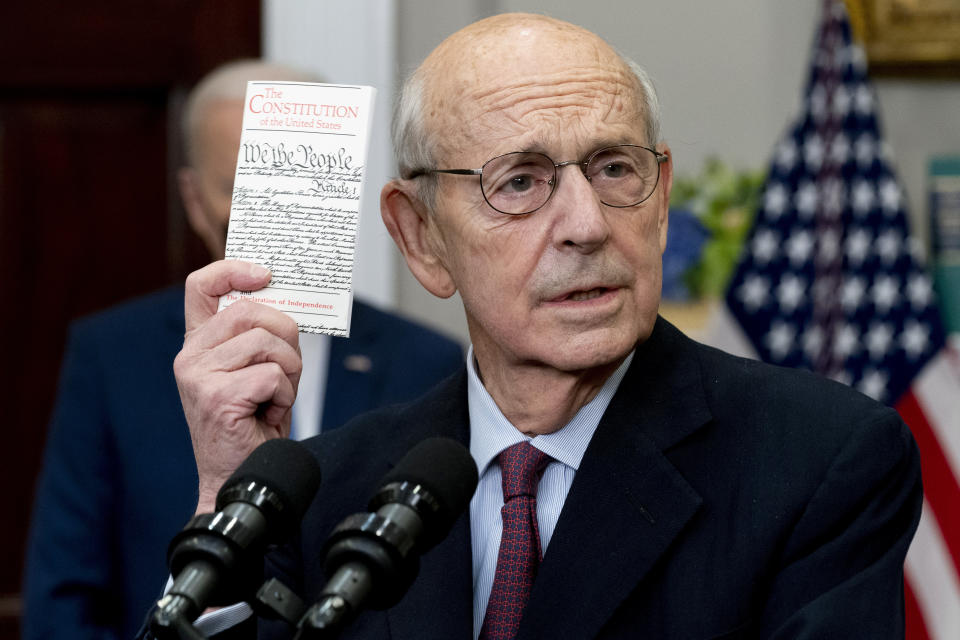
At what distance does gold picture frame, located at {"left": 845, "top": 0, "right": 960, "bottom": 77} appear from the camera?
391cm

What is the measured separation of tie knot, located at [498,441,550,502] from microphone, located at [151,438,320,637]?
487mm

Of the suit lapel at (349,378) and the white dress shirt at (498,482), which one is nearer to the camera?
the white dress shirt at (498,482)

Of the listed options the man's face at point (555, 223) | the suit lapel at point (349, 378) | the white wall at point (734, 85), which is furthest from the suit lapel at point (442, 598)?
the white wall at point (734, 85)

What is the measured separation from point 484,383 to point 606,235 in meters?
0.37

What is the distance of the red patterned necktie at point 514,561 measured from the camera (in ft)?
5.41

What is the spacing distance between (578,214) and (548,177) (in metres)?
0.08

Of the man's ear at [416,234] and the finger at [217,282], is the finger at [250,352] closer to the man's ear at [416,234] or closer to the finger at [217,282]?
the finger at [217,282]

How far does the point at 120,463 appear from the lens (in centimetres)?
278

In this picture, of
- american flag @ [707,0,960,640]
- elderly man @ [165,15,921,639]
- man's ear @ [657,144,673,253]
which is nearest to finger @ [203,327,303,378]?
elderly man @ [165,15,921,639]

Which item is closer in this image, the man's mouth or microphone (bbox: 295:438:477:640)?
microphone (bbox: 295:438:477:640)

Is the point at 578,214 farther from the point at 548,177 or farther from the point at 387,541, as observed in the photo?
the point at 387,541

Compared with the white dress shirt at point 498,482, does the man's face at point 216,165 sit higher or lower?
higher

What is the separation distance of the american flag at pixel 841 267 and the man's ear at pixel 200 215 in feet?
5.01

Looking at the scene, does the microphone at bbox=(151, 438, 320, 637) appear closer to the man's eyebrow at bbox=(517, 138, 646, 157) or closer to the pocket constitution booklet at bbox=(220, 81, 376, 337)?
the pocket constitution booklet at bbox=(220, 81, 376, 337)
